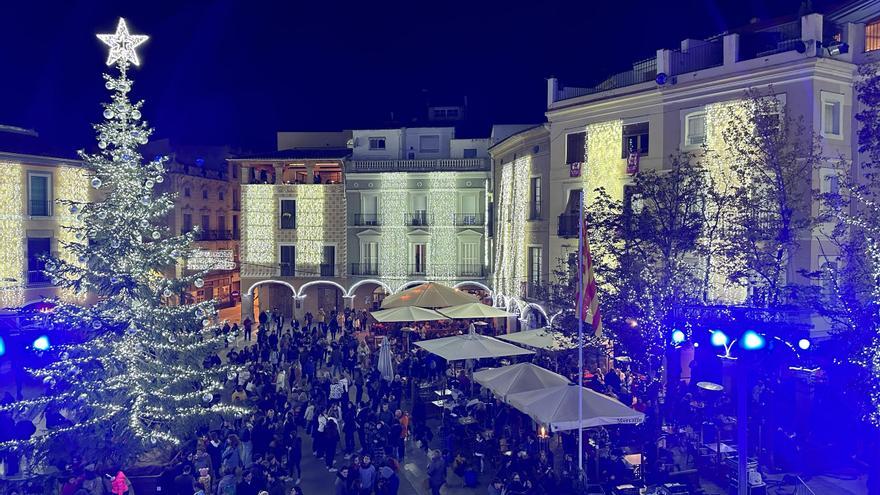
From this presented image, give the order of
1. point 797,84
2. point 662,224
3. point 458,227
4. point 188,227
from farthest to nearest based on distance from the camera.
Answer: point 188,227 → point 458,227 → point 797,84 → point 662,224

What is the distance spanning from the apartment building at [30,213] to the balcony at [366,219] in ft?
50.9

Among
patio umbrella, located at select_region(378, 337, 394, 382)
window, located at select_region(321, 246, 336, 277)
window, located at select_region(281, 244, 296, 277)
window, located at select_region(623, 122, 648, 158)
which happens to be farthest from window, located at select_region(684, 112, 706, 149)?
window, located at select_region(281, 244, 296, 277)

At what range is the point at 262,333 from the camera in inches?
1126

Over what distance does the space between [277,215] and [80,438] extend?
30.8 metres

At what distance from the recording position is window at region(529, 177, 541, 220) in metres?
33.4

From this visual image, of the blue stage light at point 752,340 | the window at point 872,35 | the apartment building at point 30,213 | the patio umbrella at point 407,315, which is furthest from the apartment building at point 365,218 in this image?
the blue stage light at point 752,340

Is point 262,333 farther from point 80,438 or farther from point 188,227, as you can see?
point 188,227

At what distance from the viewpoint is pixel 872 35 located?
24562mm

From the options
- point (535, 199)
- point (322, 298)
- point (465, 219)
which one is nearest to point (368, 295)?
point (322, 298)

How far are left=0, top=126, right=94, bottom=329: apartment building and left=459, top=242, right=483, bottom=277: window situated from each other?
68.2 feet

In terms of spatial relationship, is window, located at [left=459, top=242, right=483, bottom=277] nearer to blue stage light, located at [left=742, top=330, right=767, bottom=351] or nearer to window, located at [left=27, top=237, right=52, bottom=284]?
window, located at [left=27, top=237, right=52, bottom=284]

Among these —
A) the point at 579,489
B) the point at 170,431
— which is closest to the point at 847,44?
the point at 579,489

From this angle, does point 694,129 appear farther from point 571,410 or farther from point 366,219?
point 366,219

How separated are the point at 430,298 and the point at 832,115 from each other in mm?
15690
